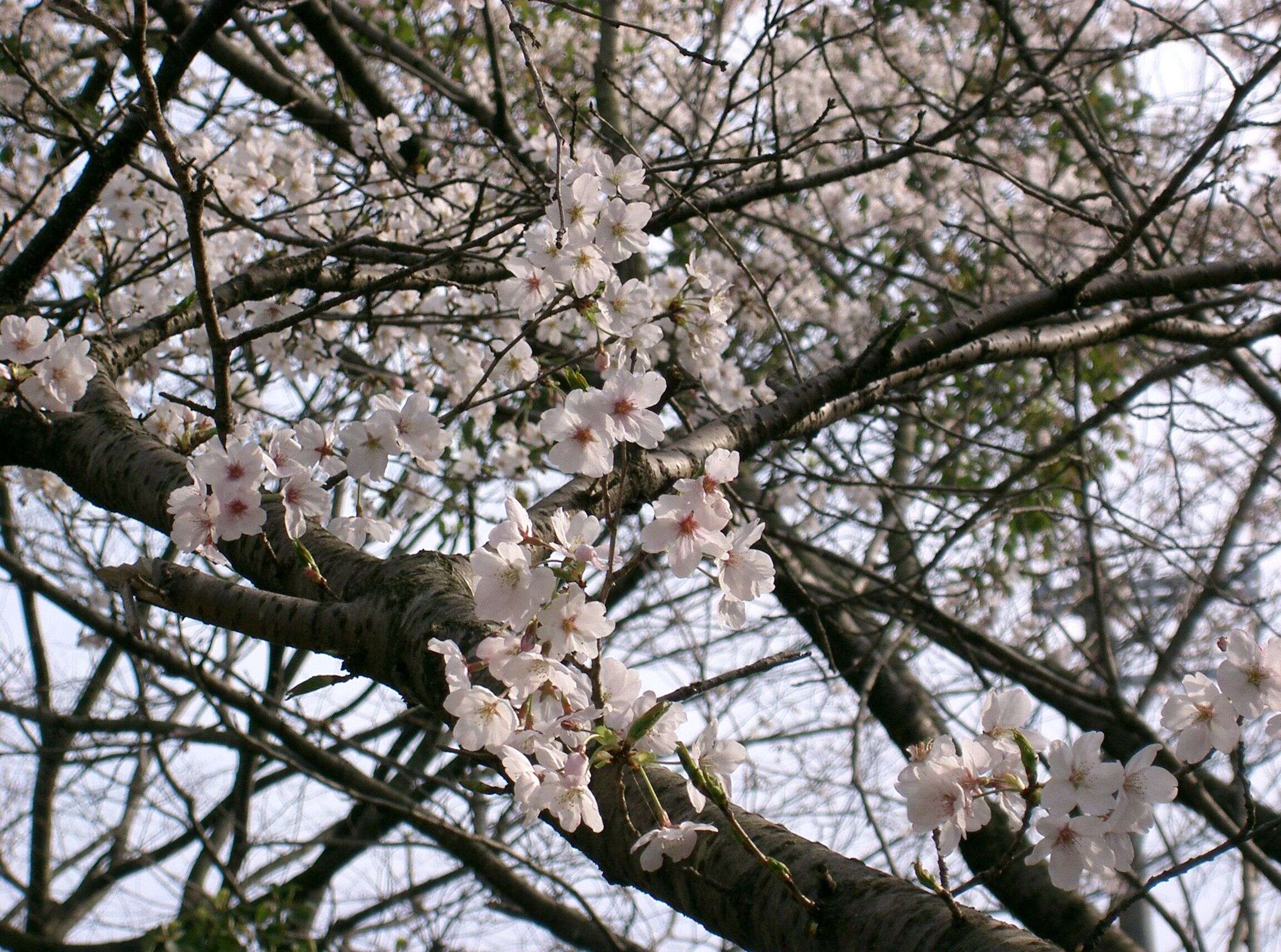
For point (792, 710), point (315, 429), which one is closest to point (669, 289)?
point (315, 429)

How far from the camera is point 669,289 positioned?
257 cm

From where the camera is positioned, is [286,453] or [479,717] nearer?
[479,717]

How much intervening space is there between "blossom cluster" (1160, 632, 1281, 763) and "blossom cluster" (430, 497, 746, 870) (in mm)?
605

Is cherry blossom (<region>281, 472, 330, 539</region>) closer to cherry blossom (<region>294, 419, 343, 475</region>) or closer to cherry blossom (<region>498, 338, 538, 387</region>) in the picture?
cherry blossom (<region>294, 419, 343, 475</region>)

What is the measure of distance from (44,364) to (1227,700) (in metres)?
1.82

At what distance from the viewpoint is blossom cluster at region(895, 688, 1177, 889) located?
1.04 m

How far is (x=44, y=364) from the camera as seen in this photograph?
5.27ft

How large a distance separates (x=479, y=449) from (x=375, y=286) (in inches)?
129

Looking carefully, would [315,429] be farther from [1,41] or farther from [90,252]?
[90,252]

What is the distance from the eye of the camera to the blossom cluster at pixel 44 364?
1.58m

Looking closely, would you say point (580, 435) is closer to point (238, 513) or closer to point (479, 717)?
point (479, 717)

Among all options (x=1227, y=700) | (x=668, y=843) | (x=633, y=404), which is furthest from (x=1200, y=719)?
(x=633, y=404)

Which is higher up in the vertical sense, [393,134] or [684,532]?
[393,134]

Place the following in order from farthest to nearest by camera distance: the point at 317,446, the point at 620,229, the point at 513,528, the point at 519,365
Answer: the point at 519,365
the point at 620,229
the point at 317,446
the point at 513,528
